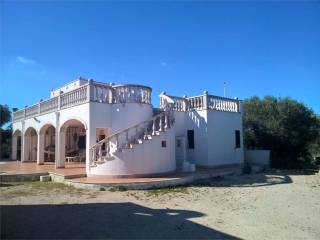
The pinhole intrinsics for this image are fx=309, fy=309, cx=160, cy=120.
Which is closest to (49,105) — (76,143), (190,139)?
(76,143)

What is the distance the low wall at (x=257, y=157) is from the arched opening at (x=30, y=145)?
55.1ft

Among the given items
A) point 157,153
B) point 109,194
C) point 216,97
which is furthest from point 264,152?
point 109,194

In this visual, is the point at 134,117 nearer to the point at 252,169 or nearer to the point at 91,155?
the point at 91,155

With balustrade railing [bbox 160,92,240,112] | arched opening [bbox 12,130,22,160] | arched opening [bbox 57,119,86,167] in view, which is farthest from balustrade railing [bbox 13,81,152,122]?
arched opening [bbox 12,130,22,160]

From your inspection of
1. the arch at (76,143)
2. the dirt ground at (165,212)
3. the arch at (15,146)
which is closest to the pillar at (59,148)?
the dirt ground at (165,212)

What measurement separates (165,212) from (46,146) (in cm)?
1867

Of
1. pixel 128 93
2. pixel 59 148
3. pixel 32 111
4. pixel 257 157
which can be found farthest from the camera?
pixel 32 111

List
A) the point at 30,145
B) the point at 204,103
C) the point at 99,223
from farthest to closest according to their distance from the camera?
the point at 30,145
the point at 204,103
the point at 99,223

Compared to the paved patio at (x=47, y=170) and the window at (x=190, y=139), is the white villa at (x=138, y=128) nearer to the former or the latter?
the window at (x=190, y=139)

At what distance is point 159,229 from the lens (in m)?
7.17

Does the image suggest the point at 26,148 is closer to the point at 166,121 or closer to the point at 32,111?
the point at 32,111

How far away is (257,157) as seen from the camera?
22094 mm

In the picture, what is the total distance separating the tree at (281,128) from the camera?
2366 cm

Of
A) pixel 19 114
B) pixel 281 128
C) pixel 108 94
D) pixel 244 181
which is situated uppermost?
pixel 19 114
